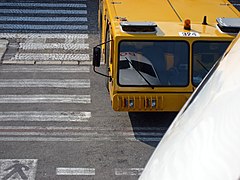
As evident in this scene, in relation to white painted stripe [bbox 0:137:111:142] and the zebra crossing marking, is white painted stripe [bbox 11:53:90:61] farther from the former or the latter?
white painted stripe [bbox 0:137:111:142]

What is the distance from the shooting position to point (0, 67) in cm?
1438

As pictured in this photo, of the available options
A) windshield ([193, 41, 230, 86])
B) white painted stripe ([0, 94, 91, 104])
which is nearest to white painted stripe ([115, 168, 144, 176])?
windshield ([193, 41, 230, 86])

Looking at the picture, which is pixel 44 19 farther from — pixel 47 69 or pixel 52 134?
pixel 52 134

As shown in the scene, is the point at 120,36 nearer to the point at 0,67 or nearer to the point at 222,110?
the point at 0,67

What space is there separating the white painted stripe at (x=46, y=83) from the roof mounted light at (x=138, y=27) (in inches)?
139

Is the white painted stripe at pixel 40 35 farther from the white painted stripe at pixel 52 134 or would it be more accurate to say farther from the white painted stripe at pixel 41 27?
the white painted stripe at pixel 52 134

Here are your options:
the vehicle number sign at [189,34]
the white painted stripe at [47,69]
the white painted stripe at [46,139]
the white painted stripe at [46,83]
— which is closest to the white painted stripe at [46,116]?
the white painted stripe at [46,139]

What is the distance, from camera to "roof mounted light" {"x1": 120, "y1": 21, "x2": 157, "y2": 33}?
9969 millimetres

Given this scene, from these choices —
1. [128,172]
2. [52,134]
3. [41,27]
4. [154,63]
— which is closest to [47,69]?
[52,134]

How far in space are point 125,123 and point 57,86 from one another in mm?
2471

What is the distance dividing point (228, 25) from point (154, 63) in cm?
139

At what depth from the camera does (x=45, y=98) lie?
12.5m

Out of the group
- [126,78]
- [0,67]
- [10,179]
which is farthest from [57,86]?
[10,179]

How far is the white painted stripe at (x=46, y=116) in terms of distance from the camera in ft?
37.6
